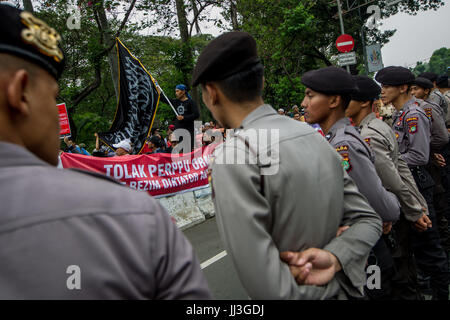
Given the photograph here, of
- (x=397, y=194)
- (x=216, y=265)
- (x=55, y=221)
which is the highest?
(x=55, y=221)

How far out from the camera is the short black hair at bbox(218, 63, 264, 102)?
1.39 meters

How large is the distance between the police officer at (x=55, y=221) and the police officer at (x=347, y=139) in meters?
1.47

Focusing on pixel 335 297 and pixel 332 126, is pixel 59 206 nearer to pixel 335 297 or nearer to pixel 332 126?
pixel 335 297

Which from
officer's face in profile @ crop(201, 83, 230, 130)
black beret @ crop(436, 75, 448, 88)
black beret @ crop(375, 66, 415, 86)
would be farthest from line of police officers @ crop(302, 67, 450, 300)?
black beret @ crop(436, 75, 448, 88)

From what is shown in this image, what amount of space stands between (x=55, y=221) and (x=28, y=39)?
458 millimetres

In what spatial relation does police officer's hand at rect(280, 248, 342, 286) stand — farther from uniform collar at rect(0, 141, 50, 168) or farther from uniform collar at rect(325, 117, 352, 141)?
uniform collar at rect(325, 117, 352, 141)

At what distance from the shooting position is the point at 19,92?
781 mm

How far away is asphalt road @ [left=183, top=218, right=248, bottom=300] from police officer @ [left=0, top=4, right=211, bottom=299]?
2.44 m

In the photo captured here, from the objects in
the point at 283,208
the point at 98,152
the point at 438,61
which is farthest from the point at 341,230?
the point at 438,61

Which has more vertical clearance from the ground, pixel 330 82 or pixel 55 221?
pixel 330 82

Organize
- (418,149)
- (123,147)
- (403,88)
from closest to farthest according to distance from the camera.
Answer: (418,149), (403,88), (123,147)

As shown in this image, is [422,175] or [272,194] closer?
[272,194]

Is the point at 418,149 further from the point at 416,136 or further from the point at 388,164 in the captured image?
the point at 388,164

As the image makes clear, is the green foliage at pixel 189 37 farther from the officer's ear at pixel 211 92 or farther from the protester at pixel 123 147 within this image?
the officer's ear at pixel 211 92
